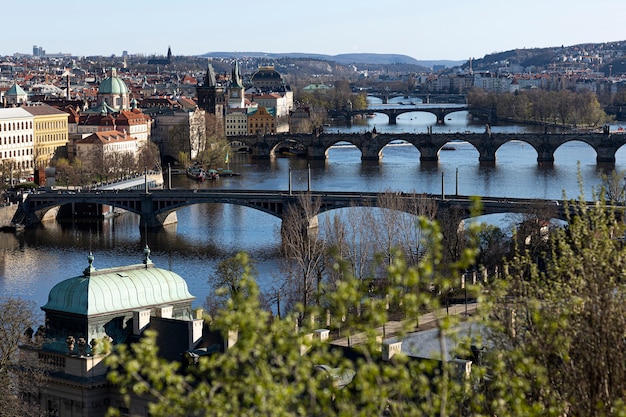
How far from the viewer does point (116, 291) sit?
18344 millimetres

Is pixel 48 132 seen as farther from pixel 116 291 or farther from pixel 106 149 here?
pixel 116 291

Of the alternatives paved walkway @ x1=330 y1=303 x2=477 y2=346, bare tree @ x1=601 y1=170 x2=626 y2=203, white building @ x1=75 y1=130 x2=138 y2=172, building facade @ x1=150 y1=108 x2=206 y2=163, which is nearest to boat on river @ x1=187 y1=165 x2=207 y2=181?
white building @ x1=75 y1=130 x2=138 y2=172

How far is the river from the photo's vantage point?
35.6 metres

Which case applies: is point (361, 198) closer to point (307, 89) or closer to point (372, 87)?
point (307, 89)

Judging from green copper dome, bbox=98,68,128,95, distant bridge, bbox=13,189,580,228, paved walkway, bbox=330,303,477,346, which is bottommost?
distant bridge, bbox=13,189,580,228

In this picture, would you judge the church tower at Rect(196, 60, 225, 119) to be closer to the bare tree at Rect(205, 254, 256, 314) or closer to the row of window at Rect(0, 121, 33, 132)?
the row of window at Rect(0, 121, 33, 132)

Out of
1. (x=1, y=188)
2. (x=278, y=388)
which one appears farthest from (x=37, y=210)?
(x=278, y=388)

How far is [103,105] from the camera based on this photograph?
72.7 metres

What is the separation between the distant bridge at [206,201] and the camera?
40.4 m

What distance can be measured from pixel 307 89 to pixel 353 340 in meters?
121

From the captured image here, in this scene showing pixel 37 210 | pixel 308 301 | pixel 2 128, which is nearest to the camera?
pixel 308 301

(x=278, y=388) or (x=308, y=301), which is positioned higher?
(x=278, y=388)

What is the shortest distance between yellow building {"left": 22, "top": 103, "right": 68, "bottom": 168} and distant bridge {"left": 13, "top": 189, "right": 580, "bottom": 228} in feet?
48.0

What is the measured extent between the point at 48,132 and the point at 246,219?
2024cm
